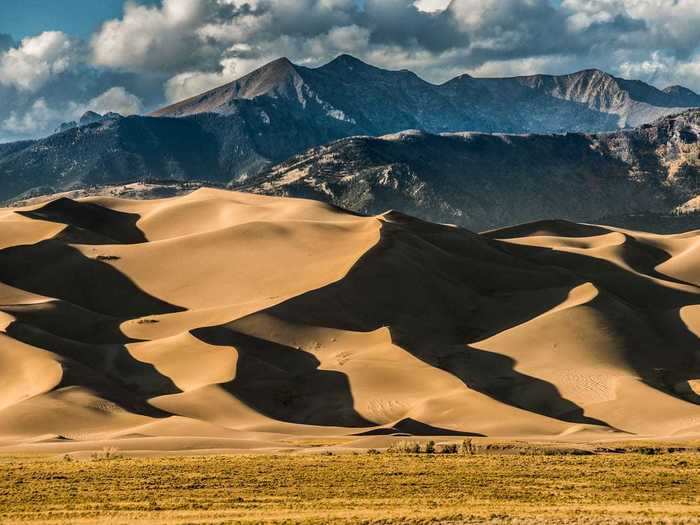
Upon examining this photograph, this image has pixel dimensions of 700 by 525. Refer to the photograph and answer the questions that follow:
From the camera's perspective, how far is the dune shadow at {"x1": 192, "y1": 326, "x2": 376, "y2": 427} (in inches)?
3243

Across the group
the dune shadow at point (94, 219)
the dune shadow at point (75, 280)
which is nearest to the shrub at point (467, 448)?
the dune shadow at point (75, 280)

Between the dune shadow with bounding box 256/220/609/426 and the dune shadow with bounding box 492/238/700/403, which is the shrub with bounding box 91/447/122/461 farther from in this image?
the dune shadow with bounding box 492/238/700/403

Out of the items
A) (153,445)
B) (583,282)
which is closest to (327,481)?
(153,445)

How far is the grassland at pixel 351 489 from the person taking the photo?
35.6m

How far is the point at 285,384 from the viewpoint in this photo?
87.9 m

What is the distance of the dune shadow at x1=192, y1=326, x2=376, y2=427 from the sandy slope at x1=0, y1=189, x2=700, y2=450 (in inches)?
7.6

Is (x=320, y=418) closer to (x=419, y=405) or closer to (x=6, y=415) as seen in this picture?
(x=419, y=405)

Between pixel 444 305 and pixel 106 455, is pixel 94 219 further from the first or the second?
pixel 106 455

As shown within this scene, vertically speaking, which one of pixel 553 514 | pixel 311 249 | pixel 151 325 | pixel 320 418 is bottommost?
pixel 553 514

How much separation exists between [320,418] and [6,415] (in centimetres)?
2162

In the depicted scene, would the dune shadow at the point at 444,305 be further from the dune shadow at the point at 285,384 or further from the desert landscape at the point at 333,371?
the dune shadow at the point at 285,384

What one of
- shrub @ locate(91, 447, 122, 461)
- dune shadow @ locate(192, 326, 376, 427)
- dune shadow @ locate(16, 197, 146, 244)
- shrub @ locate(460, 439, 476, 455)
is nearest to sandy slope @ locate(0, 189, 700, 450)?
dune shadow @ locate(192, 326, 376, 427)

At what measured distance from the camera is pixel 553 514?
35.8m

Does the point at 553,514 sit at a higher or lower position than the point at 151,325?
lower
